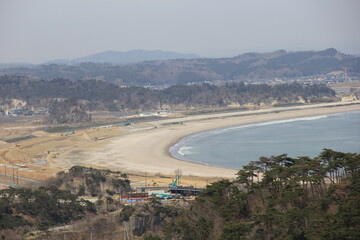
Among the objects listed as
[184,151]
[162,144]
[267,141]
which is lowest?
[184,151]

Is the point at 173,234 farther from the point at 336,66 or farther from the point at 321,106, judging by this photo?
the point at 336,66

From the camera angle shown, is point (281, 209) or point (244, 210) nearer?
point (281, 209)

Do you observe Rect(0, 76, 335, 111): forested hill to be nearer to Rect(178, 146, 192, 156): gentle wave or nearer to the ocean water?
the ocean water

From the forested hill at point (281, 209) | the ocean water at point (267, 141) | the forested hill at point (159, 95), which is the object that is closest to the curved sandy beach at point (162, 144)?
the ocean water at point (267, 141)

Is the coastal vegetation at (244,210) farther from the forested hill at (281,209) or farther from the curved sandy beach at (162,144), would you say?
the curved sandy beach at (162,144)

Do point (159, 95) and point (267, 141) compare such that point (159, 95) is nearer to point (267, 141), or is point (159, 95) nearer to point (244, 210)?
point (267, 141)

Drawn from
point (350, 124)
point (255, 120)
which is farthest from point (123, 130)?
point (350, 124)

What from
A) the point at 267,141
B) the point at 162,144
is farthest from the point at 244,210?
the point at 162,144
